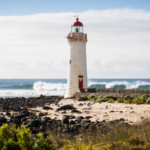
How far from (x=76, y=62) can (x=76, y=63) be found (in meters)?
0.09

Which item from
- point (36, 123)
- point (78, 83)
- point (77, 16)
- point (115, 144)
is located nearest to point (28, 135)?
point (115, 144)

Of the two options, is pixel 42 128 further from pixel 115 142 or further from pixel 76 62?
pixel 76 62

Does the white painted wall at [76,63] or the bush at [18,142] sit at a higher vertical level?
the white painted wall at [76,63]

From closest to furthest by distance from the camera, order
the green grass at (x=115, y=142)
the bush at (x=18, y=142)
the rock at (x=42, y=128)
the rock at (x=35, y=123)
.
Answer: the bush at (x=18, y=142)
the green grass at (x=115, y=142)
the rock at (x=42, y=128)
the rock at (x=35, y=123)

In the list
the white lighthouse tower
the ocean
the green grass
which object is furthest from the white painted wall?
the green grass

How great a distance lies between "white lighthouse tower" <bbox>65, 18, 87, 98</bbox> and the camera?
20325 mm

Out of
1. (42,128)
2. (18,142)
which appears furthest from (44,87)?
(18,142)

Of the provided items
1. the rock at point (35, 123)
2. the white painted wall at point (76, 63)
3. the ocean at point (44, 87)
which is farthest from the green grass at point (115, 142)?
the ocean at point (44, 87)

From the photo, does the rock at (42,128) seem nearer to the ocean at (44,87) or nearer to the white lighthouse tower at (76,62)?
the white lighthouse tower at (76,62)

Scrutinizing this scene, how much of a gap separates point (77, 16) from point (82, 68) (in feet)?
17.0

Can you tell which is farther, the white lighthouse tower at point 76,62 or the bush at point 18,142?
the white lighthouse tower at point 76,62

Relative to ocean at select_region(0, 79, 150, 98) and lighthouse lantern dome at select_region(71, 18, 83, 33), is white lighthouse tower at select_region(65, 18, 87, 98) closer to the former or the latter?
lighthouse lantern dome at select_region(71, 18, 83, 33)

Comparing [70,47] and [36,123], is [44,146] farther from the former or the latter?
[70,47]

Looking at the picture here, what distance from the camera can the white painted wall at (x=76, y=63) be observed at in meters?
20.3
